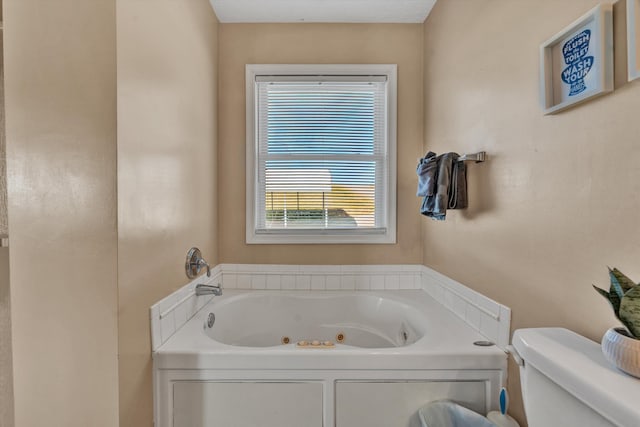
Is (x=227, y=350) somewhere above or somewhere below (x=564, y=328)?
below

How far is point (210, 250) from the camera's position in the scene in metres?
2.07

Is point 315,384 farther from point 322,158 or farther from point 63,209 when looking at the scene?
point 322,158

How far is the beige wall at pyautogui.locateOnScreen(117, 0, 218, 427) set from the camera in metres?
1.11

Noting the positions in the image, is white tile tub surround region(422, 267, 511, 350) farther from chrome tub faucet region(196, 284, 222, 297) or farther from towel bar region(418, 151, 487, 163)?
chrome tub faucet region(196, 284, 222, 297)

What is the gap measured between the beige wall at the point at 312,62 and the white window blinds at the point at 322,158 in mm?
148

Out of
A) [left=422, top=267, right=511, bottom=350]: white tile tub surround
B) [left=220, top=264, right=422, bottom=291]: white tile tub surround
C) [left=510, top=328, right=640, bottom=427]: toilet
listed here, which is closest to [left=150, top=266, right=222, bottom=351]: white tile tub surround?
[left=220, top=264, right=422, bottom=291]: white tile tub surround

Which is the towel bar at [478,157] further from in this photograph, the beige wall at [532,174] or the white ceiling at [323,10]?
the white ceiling at [323,10]

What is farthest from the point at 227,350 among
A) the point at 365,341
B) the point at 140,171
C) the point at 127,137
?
the point at 365,341

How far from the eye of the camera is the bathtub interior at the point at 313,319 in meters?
2.06

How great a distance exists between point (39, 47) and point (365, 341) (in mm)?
2158

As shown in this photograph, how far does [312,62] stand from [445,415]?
88.3 inches

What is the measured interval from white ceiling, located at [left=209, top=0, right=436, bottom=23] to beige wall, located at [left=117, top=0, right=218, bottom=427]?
12.4 inches

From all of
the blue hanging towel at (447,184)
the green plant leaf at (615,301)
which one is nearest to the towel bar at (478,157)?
the blue hanging towel at (447,184)

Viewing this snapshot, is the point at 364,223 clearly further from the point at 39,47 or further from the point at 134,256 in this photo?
the point at 39,47
